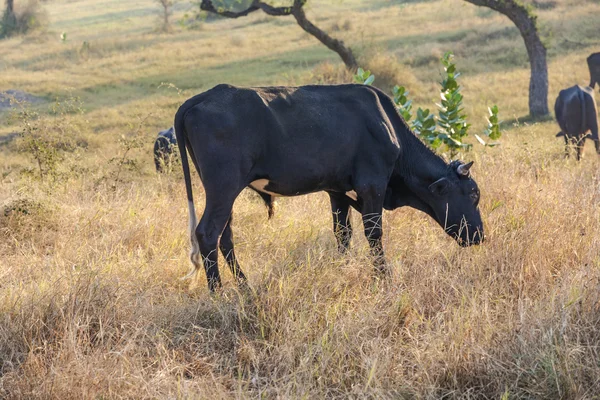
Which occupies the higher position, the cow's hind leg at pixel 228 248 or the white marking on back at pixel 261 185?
the white marking on back at pixel 261 185

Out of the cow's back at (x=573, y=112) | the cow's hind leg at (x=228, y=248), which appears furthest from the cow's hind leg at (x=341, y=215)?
the cow's back at (x=573, y=112)

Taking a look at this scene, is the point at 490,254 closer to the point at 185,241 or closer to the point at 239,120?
the point at 239,120

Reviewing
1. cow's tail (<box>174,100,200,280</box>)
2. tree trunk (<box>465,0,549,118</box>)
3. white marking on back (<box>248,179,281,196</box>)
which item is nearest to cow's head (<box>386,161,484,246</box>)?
white marking on back (<box>248,179,281,196</box>)

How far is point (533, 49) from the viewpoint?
54.0 ft

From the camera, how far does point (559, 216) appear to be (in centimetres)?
589

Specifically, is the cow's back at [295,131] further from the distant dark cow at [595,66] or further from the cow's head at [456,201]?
the distant dark cow at [595,66]

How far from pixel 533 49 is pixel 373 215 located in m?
12.2

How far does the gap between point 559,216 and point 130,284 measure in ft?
10.7

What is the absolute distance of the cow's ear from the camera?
230 inches

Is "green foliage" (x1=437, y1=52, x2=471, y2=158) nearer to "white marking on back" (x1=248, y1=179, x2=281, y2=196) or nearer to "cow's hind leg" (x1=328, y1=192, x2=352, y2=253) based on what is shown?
"cow's hind leg" (x1=328, y1=192, x2=352, y2=253)

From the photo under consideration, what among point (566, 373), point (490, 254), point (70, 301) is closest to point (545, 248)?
point (490, 254)

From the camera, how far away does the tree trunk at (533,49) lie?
639 inches

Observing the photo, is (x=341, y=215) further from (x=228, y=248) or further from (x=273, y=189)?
(x=228, y=248)

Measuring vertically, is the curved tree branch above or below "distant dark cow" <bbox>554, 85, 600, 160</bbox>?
above
